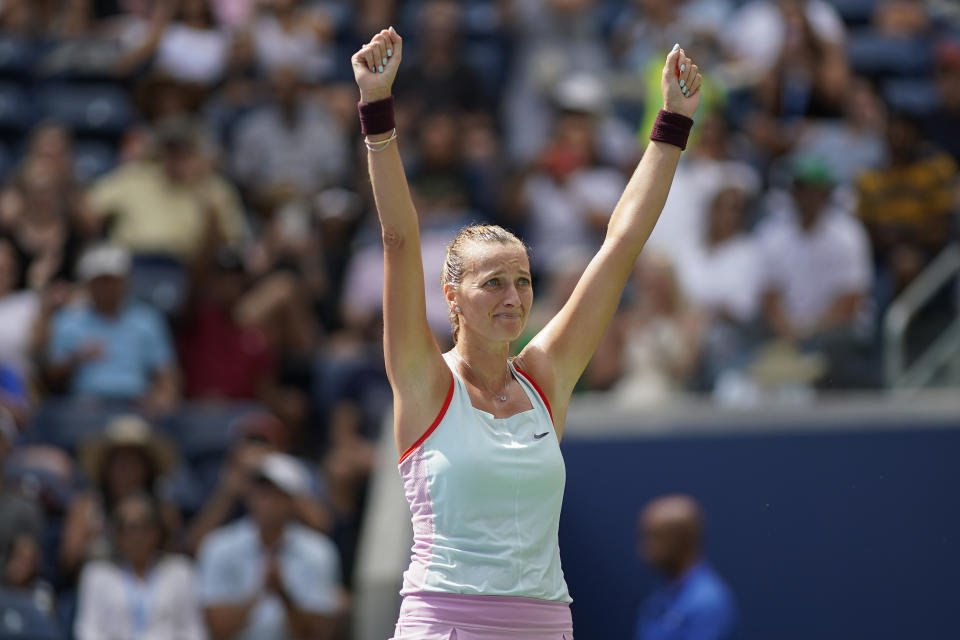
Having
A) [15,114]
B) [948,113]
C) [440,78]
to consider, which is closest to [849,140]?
[948,113]

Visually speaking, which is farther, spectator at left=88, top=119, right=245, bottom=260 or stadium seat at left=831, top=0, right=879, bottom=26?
stadium seat at left=831, top=0, right=879, bottom=26

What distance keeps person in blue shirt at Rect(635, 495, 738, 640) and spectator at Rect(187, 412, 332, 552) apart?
194 centimetres

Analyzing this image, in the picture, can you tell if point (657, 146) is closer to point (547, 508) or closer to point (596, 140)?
point (547, 508)

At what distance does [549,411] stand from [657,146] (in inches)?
28.8

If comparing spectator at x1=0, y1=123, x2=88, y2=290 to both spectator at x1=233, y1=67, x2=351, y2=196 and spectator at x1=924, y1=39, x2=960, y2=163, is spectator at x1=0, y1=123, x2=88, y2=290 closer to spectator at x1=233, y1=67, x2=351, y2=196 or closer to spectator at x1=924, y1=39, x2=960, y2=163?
spectator at x1=233, y1=67, x2=351, y2=196

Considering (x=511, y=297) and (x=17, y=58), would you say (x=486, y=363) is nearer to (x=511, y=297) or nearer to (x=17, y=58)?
(x=511, y=297)

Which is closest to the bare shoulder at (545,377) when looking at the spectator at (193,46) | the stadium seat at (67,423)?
the stadium seat at (67,423)

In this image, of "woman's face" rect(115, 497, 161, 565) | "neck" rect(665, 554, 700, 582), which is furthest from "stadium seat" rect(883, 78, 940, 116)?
"woman's face" rect(115, 497, 161, 565)

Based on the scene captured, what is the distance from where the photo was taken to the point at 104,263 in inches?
338

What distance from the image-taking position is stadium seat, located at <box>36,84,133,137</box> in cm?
1089

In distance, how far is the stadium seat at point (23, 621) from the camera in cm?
629

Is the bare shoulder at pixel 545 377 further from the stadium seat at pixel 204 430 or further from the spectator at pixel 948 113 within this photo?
the spectator at pixel 948 113

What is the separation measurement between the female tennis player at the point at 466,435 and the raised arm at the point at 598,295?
10 cm

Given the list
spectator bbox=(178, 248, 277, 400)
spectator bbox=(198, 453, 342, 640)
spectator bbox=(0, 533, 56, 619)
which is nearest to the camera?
spectator bbox=(0, 533, 56, 619)
